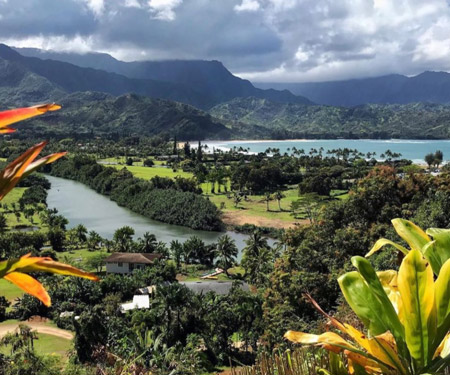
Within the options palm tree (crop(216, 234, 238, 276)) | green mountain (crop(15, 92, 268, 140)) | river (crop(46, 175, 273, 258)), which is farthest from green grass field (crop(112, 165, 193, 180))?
green mountain (crop(15, 92, 268, 140))

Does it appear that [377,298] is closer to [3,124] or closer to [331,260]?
[3,124]

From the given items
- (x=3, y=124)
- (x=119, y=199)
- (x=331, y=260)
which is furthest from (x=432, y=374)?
(x=119, y=199)

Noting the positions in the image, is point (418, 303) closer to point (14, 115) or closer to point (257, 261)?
point (14, 115)

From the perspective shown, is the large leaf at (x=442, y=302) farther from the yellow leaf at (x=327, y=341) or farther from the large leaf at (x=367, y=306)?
the yellow leaf at (x=327, y=341)

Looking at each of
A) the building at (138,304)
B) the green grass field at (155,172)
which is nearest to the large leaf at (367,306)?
the building at (138,304)

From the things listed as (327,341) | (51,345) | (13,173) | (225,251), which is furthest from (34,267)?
(225,251)

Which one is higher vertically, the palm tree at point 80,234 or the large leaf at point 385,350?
the large leaf at point 385,350
